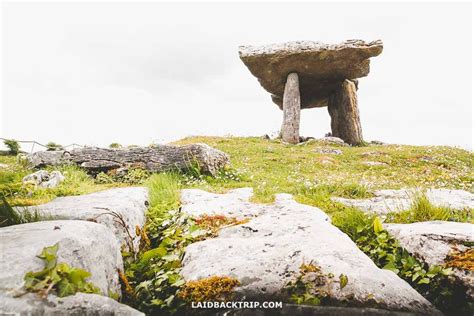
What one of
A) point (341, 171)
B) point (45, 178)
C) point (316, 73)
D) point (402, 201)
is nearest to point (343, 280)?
point (402, 201)

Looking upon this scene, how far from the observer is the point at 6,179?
23.4 ft

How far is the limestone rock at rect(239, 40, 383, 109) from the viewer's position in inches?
718

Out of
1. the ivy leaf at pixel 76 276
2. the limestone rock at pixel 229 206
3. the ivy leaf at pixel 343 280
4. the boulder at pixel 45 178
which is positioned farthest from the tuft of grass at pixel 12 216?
the boulder at pixel 45 178

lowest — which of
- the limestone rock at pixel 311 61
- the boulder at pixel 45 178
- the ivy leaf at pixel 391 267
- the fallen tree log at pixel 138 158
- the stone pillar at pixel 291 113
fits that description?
the ivy leaf at pixel 391 267

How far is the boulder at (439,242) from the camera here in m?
2.77

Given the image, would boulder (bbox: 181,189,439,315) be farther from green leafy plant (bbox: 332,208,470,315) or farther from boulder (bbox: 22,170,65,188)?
boulder (bbox: 22,170,65,188)

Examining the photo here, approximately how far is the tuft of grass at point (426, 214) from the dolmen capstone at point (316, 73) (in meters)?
14.7

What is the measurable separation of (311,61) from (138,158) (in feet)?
45.0

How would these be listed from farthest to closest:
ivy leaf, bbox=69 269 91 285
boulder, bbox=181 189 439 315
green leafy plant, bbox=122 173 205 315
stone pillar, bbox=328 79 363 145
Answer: stone pillar, bbox=328 79 363 145, green leafy plant, bbox=122 173 205 315, boulder, bbox=181 189 439 315, ivy leaf, bbox=69 269 91 285

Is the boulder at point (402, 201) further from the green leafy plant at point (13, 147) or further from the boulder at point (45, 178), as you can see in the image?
the green leafy plant at point (13, 147)

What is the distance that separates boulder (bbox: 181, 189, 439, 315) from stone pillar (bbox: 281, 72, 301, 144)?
51.4 feet

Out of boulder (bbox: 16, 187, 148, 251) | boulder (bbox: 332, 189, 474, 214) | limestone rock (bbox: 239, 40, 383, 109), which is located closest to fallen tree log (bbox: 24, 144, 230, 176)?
boulder (bbox: 332, 189, 474, 214)

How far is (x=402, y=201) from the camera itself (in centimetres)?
567

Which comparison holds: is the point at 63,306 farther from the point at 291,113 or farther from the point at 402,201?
the point at 291,113
